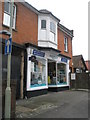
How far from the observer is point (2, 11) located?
11328 mm

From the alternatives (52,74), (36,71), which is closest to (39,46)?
(36,71)

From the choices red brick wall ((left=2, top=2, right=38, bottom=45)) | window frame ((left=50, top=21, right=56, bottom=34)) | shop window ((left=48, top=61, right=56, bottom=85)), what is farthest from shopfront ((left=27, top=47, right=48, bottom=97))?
window frame ((left=50, top=21, right=56, bottom=34))

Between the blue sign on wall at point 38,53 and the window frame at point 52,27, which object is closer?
the blue sign on wall at point 38,53

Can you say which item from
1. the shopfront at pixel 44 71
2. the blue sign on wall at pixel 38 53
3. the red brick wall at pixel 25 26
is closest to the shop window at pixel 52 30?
the shopfront at pixel 44 71

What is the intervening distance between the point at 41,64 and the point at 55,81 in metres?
3.29

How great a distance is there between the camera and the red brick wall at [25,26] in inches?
497

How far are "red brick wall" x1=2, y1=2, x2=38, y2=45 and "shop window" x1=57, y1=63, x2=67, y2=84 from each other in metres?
Answer: 4.97

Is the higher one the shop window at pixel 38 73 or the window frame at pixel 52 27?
the window frame at pixel 52 27

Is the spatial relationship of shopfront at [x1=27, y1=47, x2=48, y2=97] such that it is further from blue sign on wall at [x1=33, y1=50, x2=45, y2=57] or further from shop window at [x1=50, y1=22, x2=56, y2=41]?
shop window at [x1=50, y1=22, x2=56, y2=41]

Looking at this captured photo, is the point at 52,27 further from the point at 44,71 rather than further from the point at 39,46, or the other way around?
the point at 44,71

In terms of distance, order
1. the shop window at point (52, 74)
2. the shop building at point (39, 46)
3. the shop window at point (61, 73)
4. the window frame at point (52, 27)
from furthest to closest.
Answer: the shop window at point (61, 73), the shop window at point (52, 74), the window frame at point (52, 27), the shop building at point (39, 46)

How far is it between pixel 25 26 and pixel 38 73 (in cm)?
382

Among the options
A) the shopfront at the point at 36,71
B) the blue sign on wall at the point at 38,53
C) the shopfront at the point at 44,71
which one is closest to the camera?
the shopfront at the point at 36,71

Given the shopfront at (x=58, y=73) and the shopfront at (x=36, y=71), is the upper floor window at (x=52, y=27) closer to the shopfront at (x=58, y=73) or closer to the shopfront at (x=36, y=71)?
the shopfront at (x=58, y=73)
